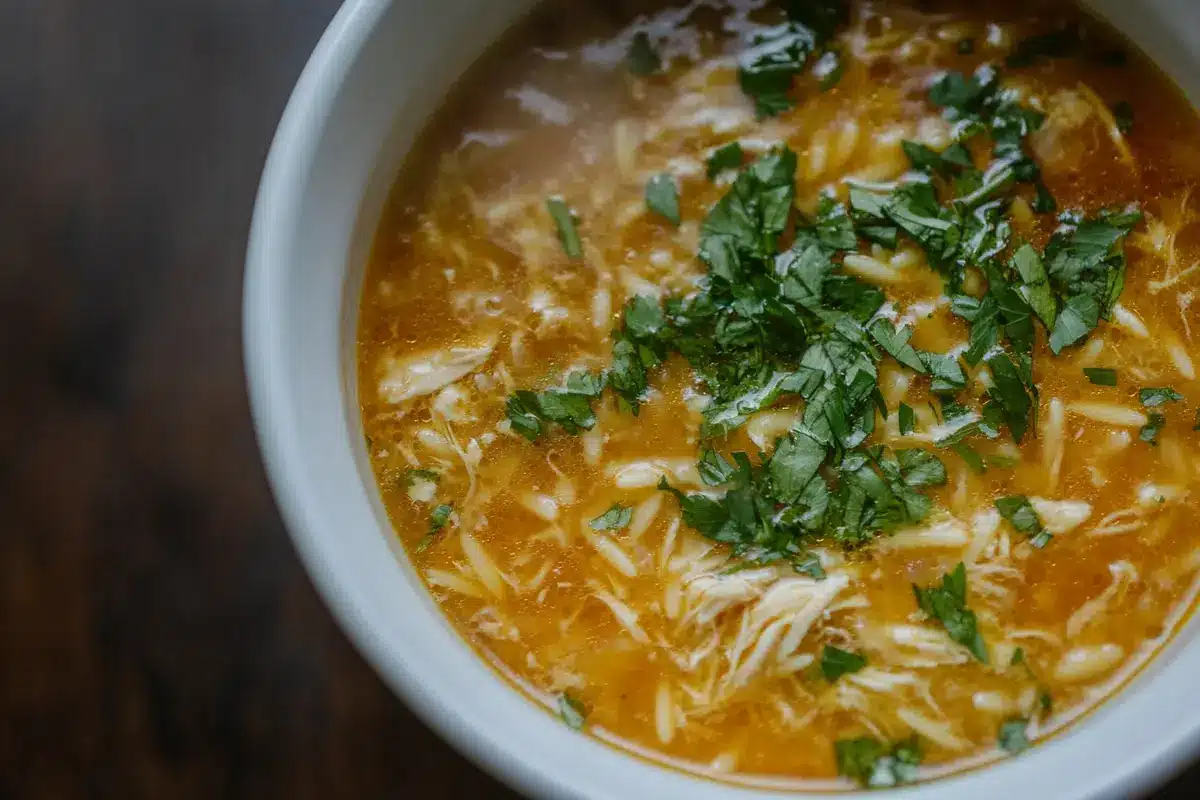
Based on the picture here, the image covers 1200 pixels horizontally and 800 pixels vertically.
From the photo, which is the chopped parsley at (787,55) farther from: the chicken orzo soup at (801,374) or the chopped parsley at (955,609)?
the chopped parsley at (955,609)

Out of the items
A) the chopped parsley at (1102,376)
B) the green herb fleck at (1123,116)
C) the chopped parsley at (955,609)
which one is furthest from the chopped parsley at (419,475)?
the green herb fleck at (1123,116)

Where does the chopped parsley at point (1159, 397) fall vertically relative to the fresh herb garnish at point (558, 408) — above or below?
above

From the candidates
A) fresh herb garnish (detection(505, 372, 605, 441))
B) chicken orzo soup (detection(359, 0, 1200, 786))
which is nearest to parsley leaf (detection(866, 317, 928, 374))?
chicken orzo soup (detection(359, 0, 1200, 786))

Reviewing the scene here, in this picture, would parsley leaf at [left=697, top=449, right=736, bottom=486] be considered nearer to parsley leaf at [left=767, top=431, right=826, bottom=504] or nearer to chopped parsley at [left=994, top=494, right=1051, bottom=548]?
parsley leaf at [left=767, top=431, right=826, bottom=504]

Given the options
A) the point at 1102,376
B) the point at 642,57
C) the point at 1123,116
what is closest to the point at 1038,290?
the point at 1102,376

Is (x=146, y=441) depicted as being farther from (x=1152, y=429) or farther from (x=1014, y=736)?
(x=1152, y=429)

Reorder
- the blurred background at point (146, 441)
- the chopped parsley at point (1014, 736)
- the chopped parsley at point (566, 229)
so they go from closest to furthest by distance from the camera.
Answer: the chopped parsley at point (1014, 736) → the chopped parsley at point (566, 229) → the blurred background at point (146, 441)
